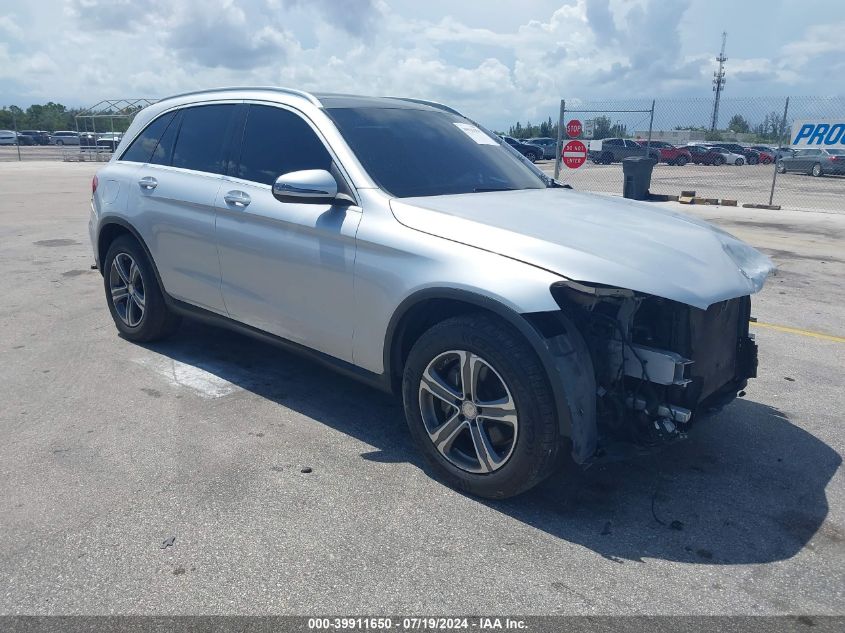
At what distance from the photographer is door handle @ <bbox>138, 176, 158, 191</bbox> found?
5.13 meters

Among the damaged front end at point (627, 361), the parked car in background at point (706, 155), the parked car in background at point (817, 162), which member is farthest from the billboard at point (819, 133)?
the parked car in background at point (706, 155)

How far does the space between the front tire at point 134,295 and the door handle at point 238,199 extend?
1.23 meters

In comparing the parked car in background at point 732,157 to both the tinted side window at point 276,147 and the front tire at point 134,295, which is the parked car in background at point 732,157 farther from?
the tinted side window at point 276,147

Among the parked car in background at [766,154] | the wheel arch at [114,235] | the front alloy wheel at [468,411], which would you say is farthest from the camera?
the parked car in background at [766,154]

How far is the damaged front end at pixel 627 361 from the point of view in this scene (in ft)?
10.0

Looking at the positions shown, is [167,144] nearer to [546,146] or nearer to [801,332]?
[801,332]

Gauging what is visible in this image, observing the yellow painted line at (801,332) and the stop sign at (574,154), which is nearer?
the yellow painted line at (801,332)

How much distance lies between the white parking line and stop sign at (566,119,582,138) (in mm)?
14850

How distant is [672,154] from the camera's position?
144 feet

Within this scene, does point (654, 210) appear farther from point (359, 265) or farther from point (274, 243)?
point (274, 243)

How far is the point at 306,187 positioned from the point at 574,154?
14.5 meters

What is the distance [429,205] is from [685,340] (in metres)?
1.41

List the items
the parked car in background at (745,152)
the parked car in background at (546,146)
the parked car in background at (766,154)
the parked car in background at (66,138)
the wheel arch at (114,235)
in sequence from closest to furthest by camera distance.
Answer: the wheel arch at (114,235) → the parked car in background at (546,146) → the parked car in background at (766,154) → the parked car in background at (745,152) → the parked car in background at (66,138)

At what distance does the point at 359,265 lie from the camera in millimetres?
3713
